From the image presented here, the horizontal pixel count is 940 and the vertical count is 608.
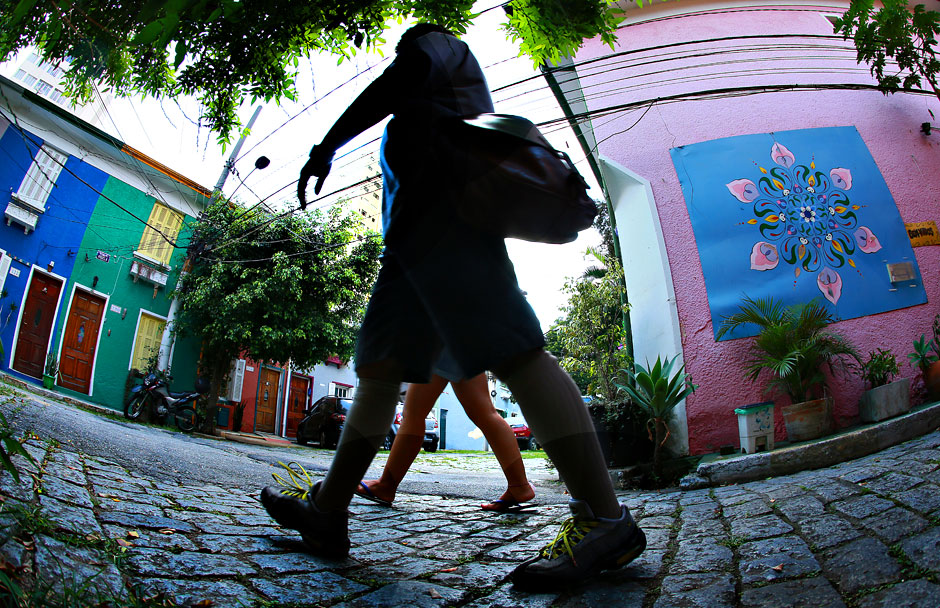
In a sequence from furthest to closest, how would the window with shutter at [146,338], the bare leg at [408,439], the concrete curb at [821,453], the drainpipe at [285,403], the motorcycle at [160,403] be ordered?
1. the drainpipe at [285,403]
2. the window with shutter at [146,338]
3. the motorcycle at [160,403]
4. the concrete curb at [821,453]
5. the bare leg at [408,439]

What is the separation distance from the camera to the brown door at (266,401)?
17391 mm

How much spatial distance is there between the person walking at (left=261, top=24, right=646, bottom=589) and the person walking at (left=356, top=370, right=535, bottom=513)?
32.5 inches

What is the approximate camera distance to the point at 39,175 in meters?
1.58

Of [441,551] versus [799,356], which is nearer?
[441,551]

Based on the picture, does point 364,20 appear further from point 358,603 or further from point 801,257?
point 801,257

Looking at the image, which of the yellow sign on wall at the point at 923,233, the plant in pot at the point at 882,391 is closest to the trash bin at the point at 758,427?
the plant in pot at the point at 882,391

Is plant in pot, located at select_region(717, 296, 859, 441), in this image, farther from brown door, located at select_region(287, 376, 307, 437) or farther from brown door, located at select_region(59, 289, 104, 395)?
brown door, located at select_region(287, 376, 307, 437)

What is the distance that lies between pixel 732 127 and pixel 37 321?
9.70 meters

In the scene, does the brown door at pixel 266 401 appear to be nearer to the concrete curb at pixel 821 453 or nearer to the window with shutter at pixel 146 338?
the window with shutter at pixel 146 338

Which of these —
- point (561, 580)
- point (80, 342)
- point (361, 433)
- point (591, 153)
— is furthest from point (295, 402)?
point (561, 580)

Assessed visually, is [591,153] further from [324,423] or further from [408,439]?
[324,423]

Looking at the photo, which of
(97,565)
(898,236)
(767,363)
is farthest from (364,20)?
(898,236)

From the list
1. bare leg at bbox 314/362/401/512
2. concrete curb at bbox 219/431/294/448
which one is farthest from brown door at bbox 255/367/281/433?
bare leg at bbox 314/362/401/512

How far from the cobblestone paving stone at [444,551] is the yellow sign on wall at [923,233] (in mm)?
3630
